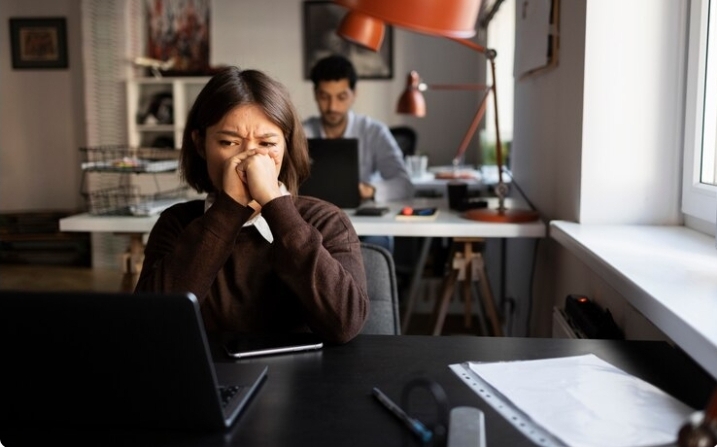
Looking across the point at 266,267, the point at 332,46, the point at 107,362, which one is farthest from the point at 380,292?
the point at 332,46

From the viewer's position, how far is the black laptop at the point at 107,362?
0.70 metres

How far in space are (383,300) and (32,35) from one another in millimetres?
5859

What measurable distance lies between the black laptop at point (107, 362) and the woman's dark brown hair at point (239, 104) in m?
0.69

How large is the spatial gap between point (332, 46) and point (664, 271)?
18.2ft

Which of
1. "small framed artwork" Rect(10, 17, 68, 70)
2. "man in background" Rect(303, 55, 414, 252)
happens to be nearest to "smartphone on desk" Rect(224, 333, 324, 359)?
"man in background" Rect(303, 55, 414, 252)

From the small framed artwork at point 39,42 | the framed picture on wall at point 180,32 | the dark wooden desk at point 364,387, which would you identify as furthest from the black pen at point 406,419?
the small framed artwork at point 39,42

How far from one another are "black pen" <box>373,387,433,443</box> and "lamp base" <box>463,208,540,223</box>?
55.6 inches

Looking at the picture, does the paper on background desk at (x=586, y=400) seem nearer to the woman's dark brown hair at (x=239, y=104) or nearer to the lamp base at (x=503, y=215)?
the woman's dark brown hair at (x=239, y=104)

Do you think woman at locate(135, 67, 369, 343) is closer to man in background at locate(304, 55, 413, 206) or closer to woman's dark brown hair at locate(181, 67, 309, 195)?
woman's dark brown hair at locate(181, 67, 309, 195)

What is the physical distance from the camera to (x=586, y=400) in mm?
811

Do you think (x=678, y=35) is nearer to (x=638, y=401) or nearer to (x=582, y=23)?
(x=582, y=23)

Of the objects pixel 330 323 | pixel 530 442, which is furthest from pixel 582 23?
pixel 530 442

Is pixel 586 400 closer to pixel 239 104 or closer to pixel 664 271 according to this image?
pixel 664 271

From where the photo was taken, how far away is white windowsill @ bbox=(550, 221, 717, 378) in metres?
0.89
